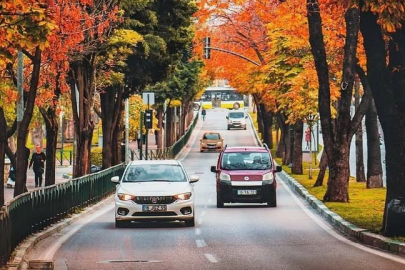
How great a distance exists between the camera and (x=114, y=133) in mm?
50125

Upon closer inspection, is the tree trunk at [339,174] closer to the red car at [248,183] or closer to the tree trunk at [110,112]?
the red car at [248,183]

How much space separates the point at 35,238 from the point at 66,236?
2326 mm

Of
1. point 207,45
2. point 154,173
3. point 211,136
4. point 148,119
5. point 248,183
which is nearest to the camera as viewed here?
point 154,173

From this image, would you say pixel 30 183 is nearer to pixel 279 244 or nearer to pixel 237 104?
pixel 279 244

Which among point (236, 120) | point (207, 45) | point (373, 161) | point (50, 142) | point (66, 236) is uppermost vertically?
point (207, 45)

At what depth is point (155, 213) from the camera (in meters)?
25.6

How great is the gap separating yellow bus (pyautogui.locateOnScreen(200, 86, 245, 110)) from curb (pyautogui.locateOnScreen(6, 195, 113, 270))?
142733 mm

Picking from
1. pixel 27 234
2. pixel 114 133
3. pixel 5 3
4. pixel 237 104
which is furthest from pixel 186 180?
pixel 237 104

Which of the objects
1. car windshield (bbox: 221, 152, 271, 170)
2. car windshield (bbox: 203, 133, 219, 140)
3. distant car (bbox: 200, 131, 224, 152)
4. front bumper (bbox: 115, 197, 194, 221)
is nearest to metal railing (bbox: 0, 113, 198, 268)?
front bumper (bbox: 115, 197, 194, 221)

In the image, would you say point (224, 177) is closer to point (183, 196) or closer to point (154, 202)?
point (183, 196)

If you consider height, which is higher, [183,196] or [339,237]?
[183,196]

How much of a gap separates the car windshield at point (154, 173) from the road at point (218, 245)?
1.15 meters

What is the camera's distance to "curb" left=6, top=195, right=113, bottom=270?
1673 cm

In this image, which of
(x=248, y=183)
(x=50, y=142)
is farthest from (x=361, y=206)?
(x=50, y=142)
